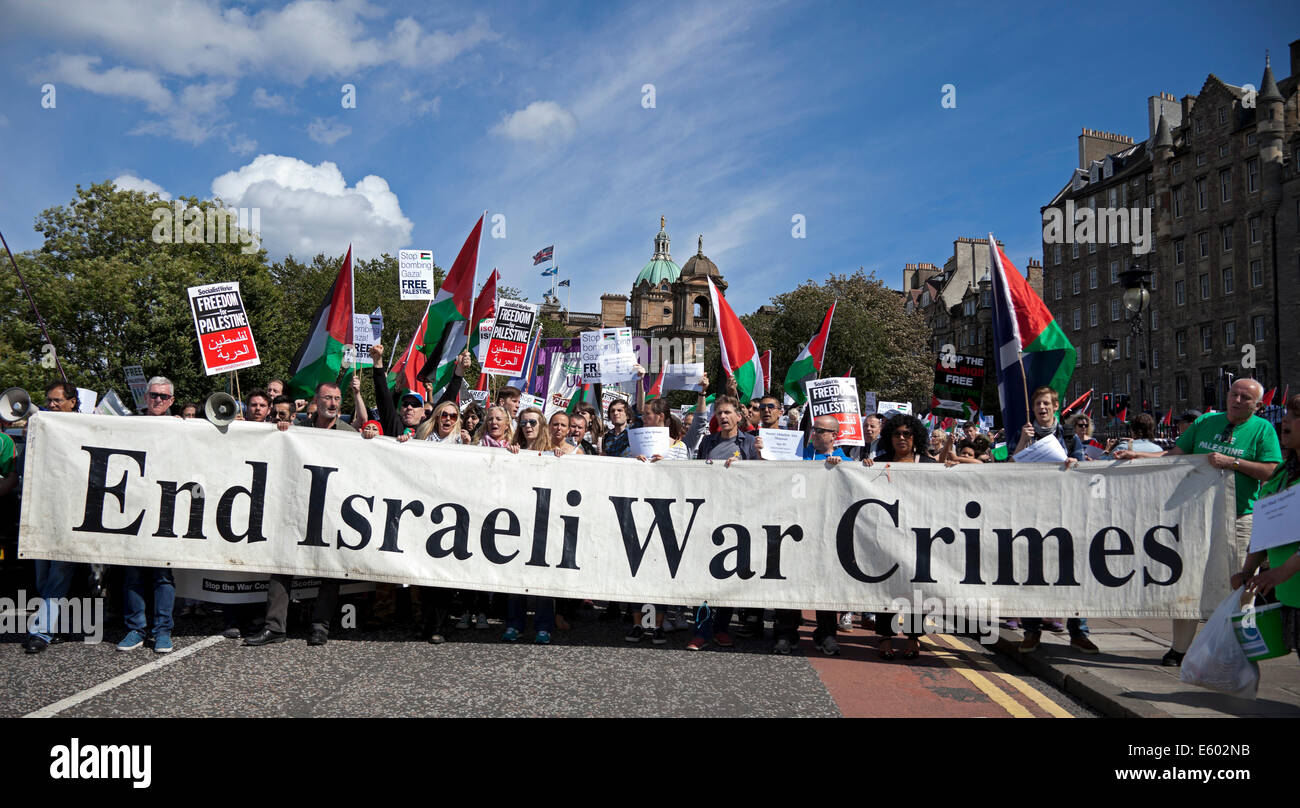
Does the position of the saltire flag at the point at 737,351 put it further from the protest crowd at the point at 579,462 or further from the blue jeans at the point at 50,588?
the blue jeans at the point at 50,588

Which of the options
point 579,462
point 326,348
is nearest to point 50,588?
point 579,462

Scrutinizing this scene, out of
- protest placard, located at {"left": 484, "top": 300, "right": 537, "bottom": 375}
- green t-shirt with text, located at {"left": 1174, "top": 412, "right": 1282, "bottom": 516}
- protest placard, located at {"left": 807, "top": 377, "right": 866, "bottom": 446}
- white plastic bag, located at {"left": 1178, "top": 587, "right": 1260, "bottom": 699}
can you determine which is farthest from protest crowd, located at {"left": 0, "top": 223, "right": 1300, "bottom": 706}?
protest placard, located at {"left": 484, "top": 300, "right": 537, "bottom": 375}

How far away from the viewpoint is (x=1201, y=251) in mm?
51438

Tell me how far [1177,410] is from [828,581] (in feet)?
180

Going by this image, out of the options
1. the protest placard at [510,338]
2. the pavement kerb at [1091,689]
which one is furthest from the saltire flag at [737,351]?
A: the pavement kerb at [1091,689]

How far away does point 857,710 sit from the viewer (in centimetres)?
516

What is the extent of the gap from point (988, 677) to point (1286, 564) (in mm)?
2435

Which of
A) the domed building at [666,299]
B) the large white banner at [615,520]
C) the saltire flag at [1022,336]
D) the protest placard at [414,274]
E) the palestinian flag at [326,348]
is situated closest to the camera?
the large white banner at [615,520]

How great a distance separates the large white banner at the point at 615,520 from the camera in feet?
21.4

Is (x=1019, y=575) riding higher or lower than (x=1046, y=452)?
lower

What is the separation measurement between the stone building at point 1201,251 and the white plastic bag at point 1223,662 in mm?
37632

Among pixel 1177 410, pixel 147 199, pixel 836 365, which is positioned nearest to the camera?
pixel 147 199
